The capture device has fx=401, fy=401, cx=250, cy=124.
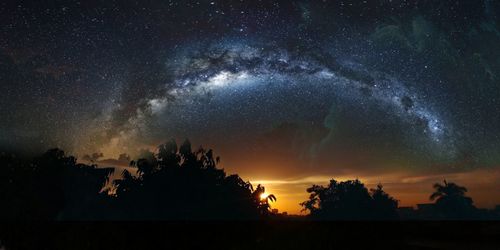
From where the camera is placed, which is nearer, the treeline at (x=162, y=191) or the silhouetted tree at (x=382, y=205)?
the treeline at (x=162, y=191)

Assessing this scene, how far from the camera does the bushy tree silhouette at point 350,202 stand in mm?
99562

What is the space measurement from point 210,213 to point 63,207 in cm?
2065

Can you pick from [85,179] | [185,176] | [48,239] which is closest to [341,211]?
[185,176]

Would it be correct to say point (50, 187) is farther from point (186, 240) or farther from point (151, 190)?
point (186, 240)

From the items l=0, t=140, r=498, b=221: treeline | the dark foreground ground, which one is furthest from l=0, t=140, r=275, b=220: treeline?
the dark foreground ground

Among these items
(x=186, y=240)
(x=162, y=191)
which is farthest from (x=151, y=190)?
(x=186, y=240)

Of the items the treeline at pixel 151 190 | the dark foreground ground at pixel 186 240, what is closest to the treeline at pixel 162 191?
the treeline at pixel 151 190

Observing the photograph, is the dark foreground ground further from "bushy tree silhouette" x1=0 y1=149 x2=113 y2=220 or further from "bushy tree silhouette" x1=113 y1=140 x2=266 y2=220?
"bushy tree silhouette" x1=113 y1=140 x2=266 y2=220

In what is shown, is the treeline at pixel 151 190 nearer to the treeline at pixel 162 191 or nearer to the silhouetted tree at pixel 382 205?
the treeline at pixel 162 191

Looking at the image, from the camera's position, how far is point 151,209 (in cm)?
6131

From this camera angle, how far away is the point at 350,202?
330 ft

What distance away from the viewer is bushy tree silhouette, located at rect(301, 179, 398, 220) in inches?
3920

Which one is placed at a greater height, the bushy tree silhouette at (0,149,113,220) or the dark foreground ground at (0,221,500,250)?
the bushy tree silhouette at (0,149,113,220)

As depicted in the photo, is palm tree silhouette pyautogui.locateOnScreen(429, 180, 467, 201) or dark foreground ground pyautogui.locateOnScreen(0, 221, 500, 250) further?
palm tree silhouette pyautogui.locateOnScreen(429, 180, 467, 201)
